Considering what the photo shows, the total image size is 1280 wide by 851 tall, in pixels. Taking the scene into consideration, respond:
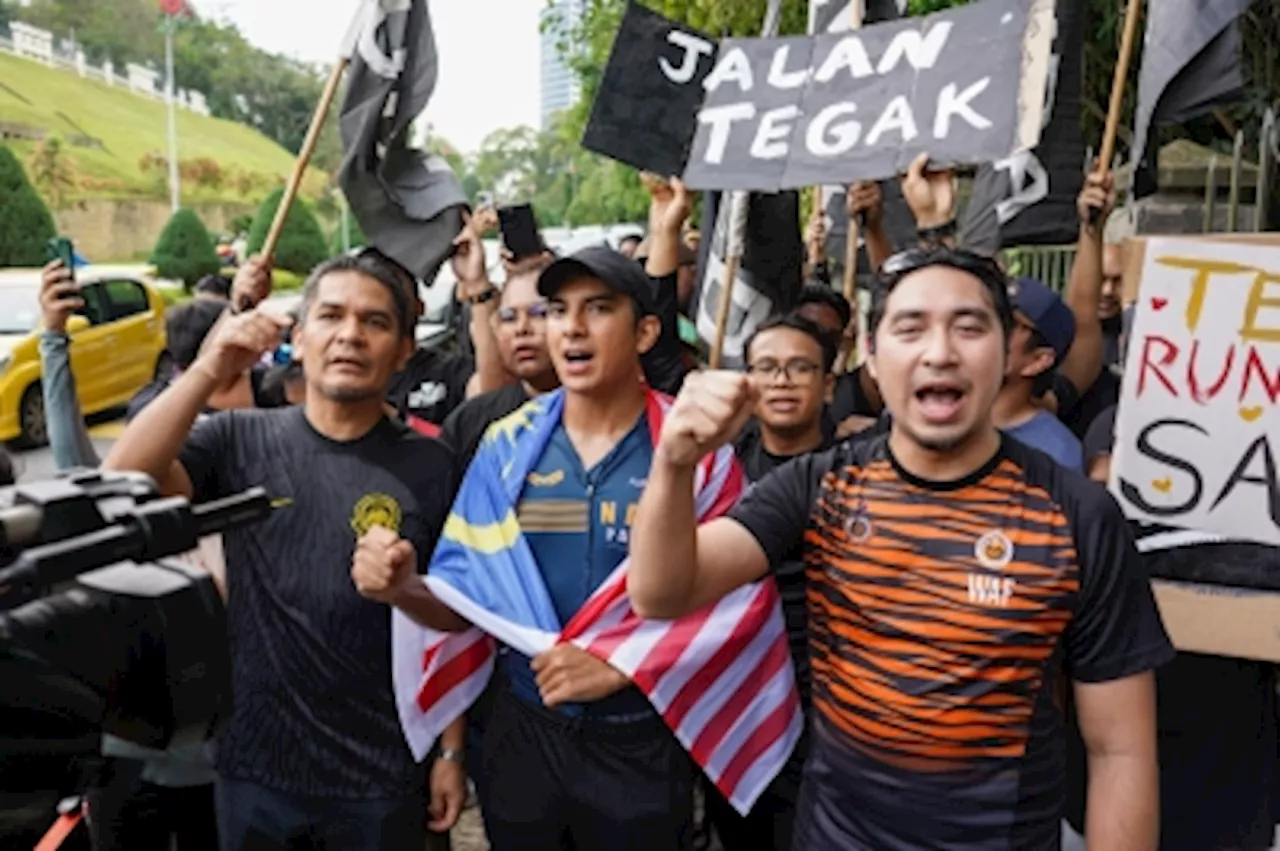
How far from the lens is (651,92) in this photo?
4.33 m

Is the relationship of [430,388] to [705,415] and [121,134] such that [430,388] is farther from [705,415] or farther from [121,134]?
[121,134]

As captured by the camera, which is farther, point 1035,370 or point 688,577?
point 1035,370

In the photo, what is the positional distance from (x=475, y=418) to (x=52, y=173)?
169 ft

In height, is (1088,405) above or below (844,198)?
below

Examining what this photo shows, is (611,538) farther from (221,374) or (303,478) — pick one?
(221,374)

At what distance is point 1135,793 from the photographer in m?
2.01

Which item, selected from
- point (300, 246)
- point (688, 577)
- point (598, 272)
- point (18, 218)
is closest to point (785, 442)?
point (598, 272)

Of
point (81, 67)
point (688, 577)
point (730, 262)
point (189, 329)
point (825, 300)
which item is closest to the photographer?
point (688, 577)

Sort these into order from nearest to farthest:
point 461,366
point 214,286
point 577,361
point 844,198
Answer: point 577,361, point 461,366, point 844,198, point 214,286

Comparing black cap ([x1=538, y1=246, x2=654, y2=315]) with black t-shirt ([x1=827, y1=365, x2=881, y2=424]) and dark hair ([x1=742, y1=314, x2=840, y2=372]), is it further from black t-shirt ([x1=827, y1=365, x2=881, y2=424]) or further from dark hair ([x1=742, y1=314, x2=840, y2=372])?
black t-shirt ([x1=827, y1=365, x2=881, y2=424])

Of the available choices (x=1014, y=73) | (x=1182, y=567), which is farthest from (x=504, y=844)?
(x=1014, y=73)

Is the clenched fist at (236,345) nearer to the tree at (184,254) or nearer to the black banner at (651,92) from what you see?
the black banner at (651,92)

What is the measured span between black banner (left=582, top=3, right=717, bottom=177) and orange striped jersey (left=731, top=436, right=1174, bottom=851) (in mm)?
2396

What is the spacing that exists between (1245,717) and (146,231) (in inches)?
2192
